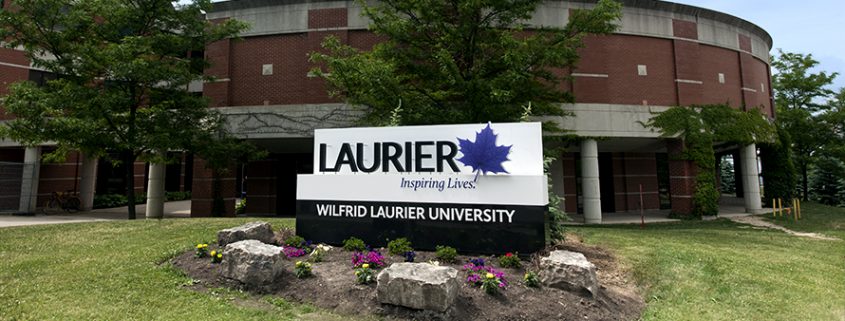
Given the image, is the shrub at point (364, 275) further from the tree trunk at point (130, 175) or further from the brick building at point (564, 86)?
the tree trunk at point (130, 175)

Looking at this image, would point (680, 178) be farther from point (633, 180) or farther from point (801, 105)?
point (801, 105)

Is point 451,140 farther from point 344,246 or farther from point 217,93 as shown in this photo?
point 217,93

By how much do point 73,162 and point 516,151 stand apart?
90.4 ft

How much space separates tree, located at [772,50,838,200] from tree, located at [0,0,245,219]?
32844mm

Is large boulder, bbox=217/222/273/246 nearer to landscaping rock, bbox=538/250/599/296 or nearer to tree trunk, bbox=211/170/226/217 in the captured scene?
landscaping rock, bbox=538/250/599/296

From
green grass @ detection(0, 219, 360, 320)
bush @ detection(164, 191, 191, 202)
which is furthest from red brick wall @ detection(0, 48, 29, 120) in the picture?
green grass @ detection(0, 219, 360, 320)

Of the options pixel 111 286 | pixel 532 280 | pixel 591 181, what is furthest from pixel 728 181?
pixel 111 286

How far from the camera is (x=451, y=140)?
286 inches

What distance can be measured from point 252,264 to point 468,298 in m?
3.08

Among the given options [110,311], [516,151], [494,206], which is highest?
[516,151]

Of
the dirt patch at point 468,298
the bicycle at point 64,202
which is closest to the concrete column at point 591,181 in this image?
the dirt patch at point 468,298

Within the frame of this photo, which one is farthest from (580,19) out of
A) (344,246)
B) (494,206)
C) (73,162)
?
(73,162)

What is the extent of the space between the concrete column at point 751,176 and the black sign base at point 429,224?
19.5 m

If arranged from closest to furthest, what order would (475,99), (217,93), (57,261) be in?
1. (57,261)
2. (475,99)
3. (217,93)
